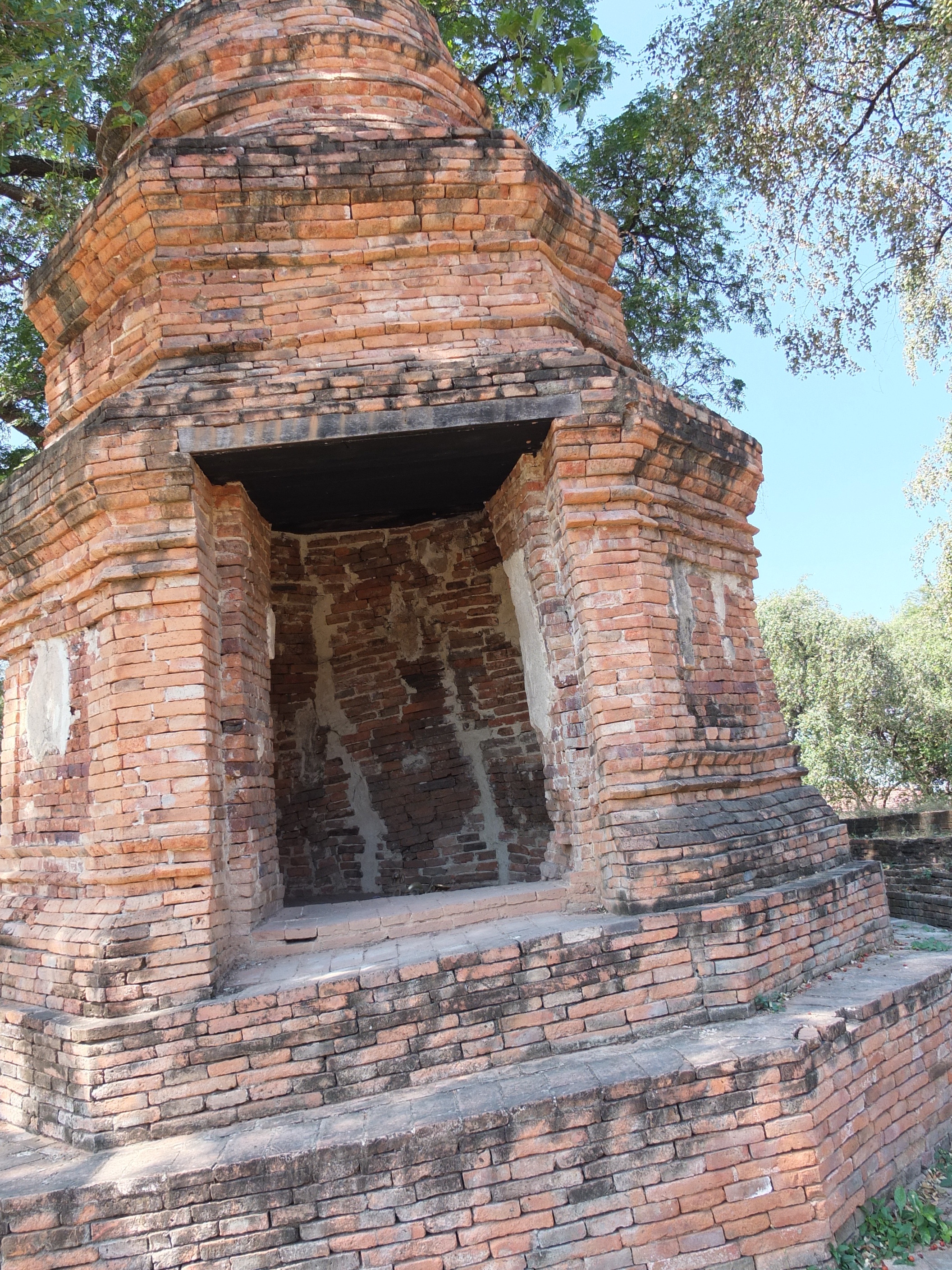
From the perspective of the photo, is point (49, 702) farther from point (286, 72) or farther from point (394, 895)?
point (286, 72)

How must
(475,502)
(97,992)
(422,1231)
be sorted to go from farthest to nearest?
1. (475,502)
2. (97,992)
3. (422,1231)

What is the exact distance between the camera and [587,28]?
10.4 metres

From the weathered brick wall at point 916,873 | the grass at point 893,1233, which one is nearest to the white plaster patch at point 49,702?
the grass at point 893,1233

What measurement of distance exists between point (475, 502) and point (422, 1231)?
415cm

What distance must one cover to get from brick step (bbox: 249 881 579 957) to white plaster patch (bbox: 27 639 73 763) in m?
1.47

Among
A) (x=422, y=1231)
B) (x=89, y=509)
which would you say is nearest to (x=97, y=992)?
(x=422, y=1231)

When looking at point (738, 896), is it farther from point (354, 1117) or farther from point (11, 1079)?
point (11, 1079)

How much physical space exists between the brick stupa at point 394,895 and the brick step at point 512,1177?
0.01 meters

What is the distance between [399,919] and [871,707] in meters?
16.4

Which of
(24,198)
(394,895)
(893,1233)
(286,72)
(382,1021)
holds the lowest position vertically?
(893,1233)

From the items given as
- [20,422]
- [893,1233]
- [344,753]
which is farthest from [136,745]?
[20,422]

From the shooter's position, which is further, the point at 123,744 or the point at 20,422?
the point at 20,422

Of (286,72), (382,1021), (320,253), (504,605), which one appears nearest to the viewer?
(382,1021)

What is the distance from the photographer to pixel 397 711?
263 inches
